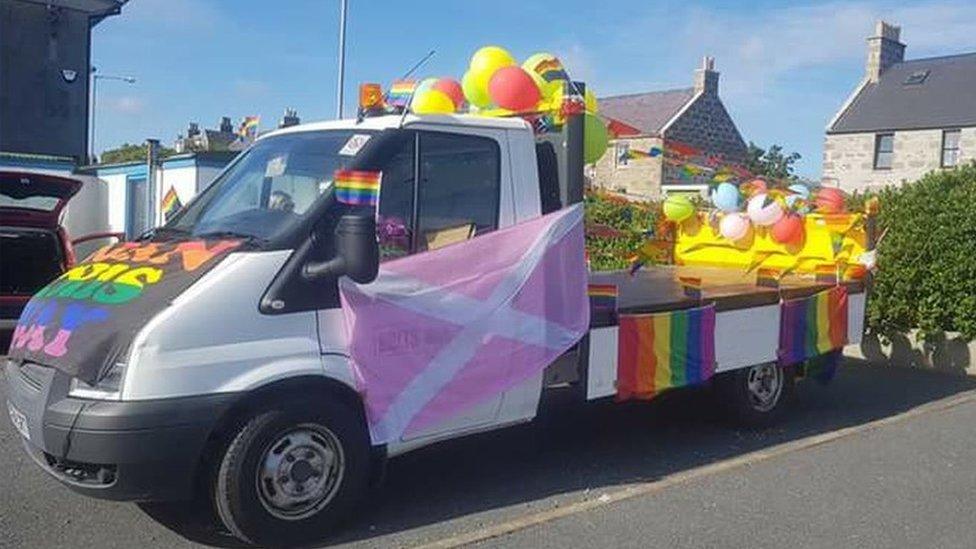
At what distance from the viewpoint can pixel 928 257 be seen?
10.3 metres

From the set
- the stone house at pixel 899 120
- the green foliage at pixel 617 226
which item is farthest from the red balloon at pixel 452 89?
the stone house at pixel 899 120

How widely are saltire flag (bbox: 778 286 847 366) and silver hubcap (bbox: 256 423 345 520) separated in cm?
404

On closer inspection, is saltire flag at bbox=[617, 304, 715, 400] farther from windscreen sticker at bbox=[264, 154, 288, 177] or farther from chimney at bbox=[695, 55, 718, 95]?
chimney at bbox=[695, 55, 718, 95]

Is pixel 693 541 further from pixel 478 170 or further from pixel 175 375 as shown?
pixel 175 375

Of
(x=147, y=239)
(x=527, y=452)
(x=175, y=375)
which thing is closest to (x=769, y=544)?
(x=527, y=452)

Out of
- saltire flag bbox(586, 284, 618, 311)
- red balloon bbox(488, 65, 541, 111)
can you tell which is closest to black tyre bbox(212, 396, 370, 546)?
saltire flag bbox(586, 284, 618, 311)

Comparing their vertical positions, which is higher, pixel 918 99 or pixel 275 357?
pixel 918 99

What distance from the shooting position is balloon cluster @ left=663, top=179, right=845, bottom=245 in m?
8.59

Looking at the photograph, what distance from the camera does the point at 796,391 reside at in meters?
9.09

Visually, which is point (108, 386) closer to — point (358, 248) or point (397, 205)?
point (358, 248)

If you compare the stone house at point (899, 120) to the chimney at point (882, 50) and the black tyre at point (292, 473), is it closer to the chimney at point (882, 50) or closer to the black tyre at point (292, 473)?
the chimney at point (882, 50)

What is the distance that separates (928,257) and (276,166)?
778cm

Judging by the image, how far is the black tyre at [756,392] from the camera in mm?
7211

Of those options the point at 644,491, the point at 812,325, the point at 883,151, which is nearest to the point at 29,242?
the point at 644,491
